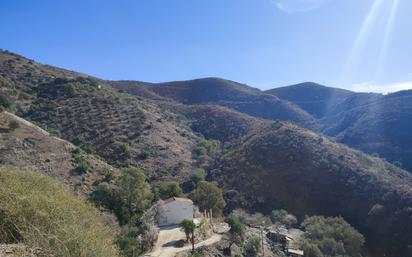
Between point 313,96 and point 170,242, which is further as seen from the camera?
point 313,96

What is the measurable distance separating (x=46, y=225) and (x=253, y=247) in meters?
20.5

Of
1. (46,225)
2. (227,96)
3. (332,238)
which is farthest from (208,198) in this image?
(227,96)

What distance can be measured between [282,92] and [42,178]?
12547cm

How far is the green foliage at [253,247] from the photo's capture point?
95.8ft

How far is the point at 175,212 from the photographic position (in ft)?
111

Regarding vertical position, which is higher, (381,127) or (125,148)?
(381,127)

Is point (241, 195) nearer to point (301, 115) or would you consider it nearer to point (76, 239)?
point (76, 239)

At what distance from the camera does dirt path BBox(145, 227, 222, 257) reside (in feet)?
80.9

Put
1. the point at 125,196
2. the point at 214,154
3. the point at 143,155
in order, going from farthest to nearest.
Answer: the point at 214,154
the point at 143,155
the point at 125,196

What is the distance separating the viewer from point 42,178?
17141 millimetres

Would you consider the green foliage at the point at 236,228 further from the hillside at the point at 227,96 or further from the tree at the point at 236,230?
the hillside at the point at 227,96

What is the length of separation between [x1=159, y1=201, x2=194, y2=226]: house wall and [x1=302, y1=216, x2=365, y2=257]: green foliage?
10.5m

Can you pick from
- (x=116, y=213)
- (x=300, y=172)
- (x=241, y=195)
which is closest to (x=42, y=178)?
(x=116, y=213)

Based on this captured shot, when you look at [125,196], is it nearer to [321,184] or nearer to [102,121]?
[321,184]
